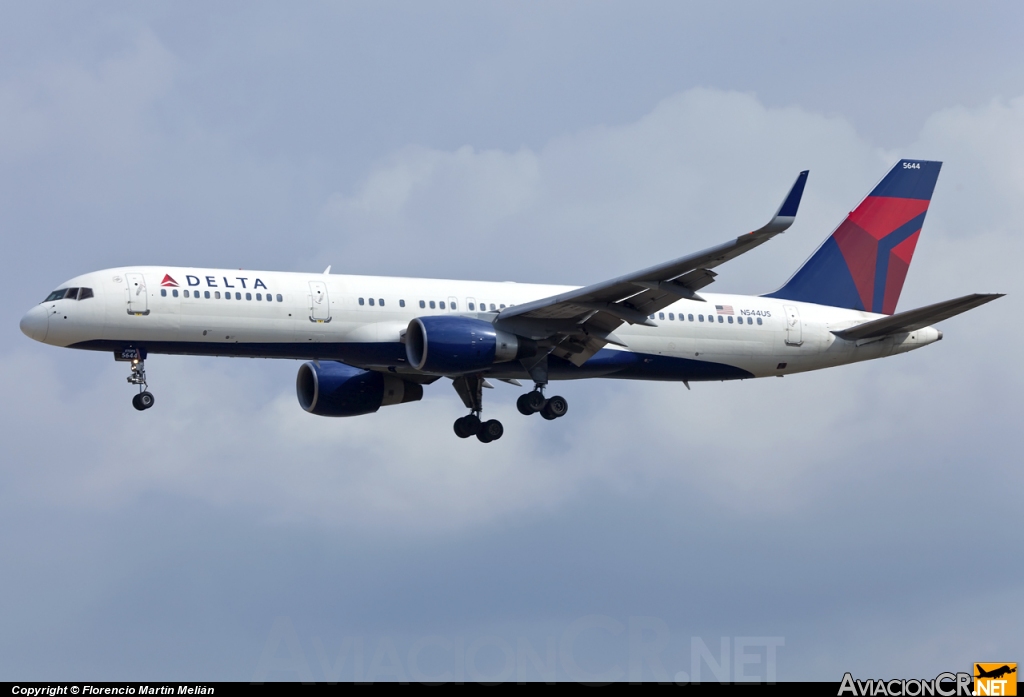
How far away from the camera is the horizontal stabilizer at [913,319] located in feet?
152

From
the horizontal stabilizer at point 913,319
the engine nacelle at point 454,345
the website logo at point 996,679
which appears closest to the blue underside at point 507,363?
the engine nacelle at point 454,345

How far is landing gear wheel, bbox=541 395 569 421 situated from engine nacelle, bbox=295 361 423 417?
5.93 metres

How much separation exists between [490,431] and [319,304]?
9.20 metres

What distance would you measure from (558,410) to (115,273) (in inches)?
569

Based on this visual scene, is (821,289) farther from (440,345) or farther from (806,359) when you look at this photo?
(440,345)

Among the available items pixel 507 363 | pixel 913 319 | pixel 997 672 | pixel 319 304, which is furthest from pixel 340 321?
pixel 997 672

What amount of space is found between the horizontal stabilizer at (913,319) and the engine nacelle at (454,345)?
Result: 12773mm

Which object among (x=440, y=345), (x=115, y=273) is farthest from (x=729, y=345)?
(x=115, y=273)

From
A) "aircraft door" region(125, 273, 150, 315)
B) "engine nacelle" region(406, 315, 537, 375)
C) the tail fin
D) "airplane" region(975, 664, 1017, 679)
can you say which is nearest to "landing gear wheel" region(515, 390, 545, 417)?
"engine nacelle" region(406, 315, 537, 375)

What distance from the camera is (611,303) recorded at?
4662 cm

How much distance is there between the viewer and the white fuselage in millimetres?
45031

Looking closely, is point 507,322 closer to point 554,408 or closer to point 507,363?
point 507,363

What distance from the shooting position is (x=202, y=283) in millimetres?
45656

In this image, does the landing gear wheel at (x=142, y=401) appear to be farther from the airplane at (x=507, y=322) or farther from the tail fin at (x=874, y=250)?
the tail fin at (x=874, y=250)
